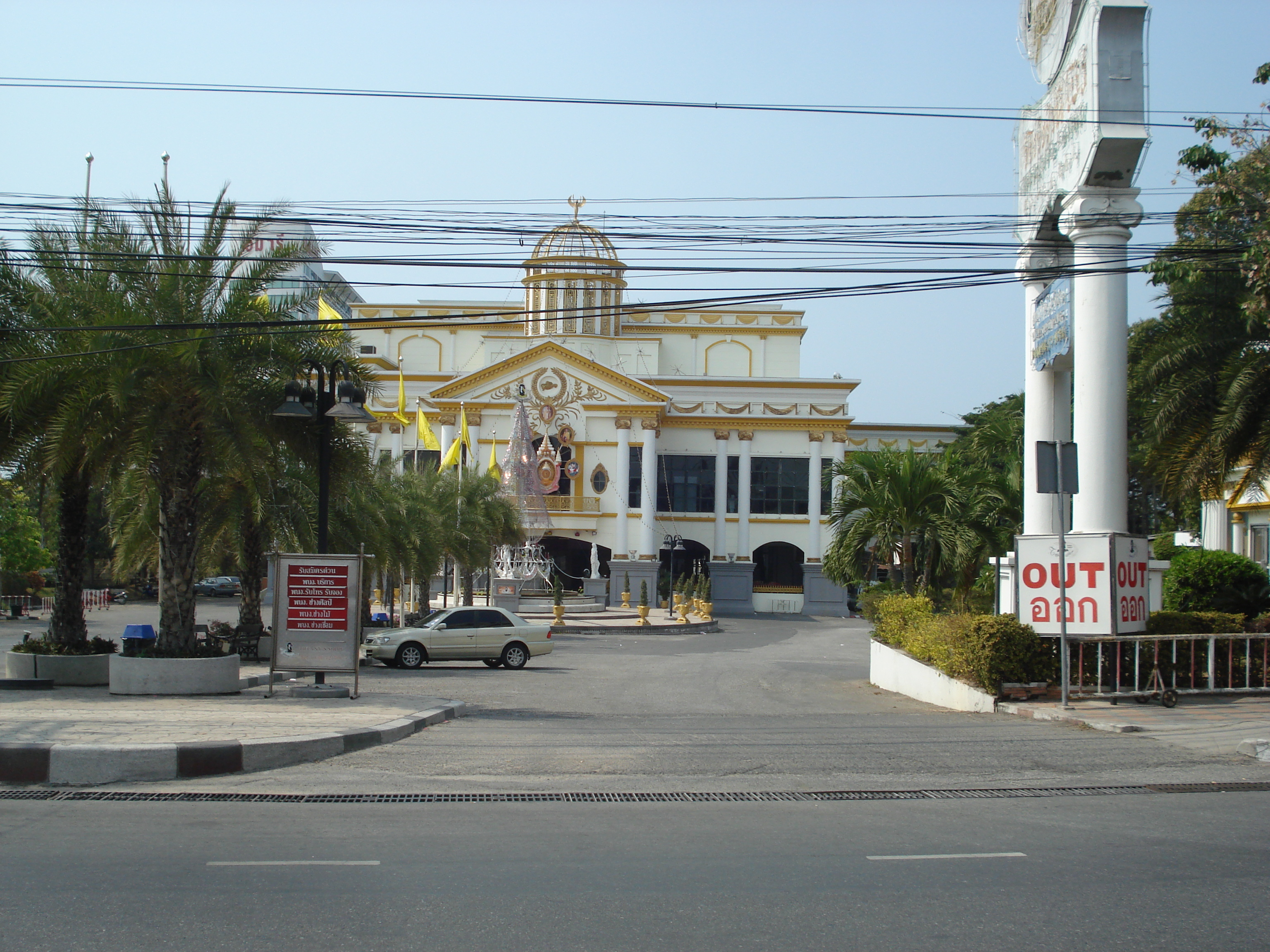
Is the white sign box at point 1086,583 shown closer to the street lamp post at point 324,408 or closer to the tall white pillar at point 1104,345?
the tall white pillar at point 1104,345

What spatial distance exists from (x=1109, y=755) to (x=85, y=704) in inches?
439

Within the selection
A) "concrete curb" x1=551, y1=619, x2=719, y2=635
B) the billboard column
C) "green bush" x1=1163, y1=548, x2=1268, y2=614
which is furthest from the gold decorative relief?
the billboard column

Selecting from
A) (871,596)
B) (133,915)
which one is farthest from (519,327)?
(133,915)

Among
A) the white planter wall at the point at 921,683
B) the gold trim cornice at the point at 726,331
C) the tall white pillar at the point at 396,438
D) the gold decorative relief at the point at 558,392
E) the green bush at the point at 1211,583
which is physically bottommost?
the white planter wall at the point at 921,683

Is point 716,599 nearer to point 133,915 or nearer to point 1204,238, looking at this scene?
point 1204,238

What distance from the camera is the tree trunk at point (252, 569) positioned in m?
23.0

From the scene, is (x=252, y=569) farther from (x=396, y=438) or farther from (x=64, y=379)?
(x=396, y=438)

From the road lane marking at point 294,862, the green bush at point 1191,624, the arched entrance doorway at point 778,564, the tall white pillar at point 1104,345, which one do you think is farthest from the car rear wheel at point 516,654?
the arched entrance doorway at point 778,564

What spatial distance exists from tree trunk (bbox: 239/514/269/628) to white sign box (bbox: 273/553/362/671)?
342 inches

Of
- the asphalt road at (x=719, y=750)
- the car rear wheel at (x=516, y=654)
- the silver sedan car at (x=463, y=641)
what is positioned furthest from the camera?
the car rear wheel at (x=516, y=654)

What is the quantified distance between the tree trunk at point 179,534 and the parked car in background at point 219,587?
51888 millimetres

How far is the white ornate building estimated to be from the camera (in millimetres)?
59688

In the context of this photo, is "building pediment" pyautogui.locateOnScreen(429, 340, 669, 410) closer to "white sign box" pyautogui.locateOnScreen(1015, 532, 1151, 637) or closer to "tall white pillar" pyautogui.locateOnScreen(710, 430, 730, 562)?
"tall white pillar" pyautogui.locateOnScreen(710, 430, 730, 562)

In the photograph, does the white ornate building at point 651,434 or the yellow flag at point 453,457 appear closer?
the yellow flag at point 453,457
